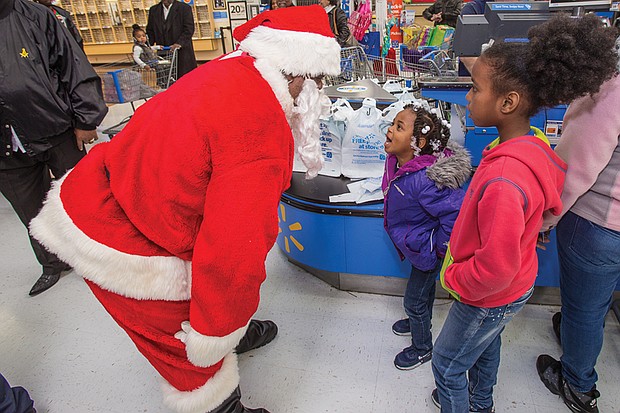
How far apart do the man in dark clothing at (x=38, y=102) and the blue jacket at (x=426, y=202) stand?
1869 mm

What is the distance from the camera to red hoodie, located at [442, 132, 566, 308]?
1.06 meters

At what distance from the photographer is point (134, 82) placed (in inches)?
179

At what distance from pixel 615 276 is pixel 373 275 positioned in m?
1.19

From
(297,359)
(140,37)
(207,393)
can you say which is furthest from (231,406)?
(140,37)

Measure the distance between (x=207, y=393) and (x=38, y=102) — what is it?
6.10ft

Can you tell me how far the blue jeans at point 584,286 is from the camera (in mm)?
1408

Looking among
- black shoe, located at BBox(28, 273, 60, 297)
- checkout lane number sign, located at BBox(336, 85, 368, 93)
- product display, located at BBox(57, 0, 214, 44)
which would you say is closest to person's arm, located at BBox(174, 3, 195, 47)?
checkout lane number sign, located at BBox(336, 85, 368, 93)

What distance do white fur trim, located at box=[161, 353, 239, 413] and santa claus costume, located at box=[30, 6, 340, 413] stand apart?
0.04 feet

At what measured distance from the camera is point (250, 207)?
1070 mm

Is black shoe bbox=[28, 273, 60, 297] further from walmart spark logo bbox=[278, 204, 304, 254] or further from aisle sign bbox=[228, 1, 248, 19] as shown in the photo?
aisle sign bbox=[228, 1, 248, 19]

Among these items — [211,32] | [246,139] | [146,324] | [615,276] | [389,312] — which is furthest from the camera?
[211,32]

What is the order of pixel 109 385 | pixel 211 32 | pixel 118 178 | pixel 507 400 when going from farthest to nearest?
1. pixel 211 32
2. pixel 109 385
3. pixel 507 400
4. pixel 118 178

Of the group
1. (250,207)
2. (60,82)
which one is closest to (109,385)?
(250,207)

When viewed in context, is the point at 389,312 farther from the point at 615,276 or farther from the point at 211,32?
the point at 211,32
